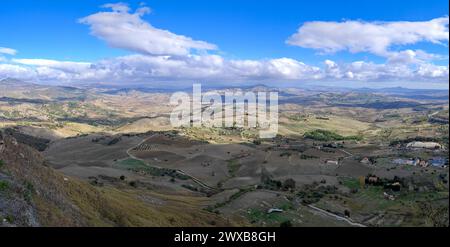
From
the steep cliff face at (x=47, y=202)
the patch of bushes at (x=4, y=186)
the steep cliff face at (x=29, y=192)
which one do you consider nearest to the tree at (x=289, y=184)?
the steep cliff face at (x=47, y=202)

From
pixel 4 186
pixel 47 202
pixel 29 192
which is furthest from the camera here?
pixel 47 202

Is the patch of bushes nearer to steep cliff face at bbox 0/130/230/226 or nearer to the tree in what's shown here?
steep cliff face at bbox 0/130/230/226

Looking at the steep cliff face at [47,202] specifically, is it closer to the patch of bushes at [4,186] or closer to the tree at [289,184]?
the patch of bushes at [4,186]

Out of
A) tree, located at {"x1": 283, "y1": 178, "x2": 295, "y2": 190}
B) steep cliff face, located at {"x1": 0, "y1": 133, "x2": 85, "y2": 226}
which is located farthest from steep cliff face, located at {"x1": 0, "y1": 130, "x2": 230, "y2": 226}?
tree, located at {"x1": 283, "y1": 178, "x2": 295, "y2": 190}

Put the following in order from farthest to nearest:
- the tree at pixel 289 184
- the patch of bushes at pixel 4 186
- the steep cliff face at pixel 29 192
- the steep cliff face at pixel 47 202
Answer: the tree at pixel 289 184, the patch of bushes at pixel 4 186, the steep cliff face at pixel 47 202, the steep cliff face at pixel 29 192

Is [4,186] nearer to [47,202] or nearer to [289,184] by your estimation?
[47,202]

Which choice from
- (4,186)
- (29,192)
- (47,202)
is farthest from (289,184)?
(4,186)

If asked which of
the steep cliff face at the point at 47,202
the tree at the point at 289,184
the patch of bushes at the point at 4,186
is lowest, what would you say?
the tree at the point at 289,184
